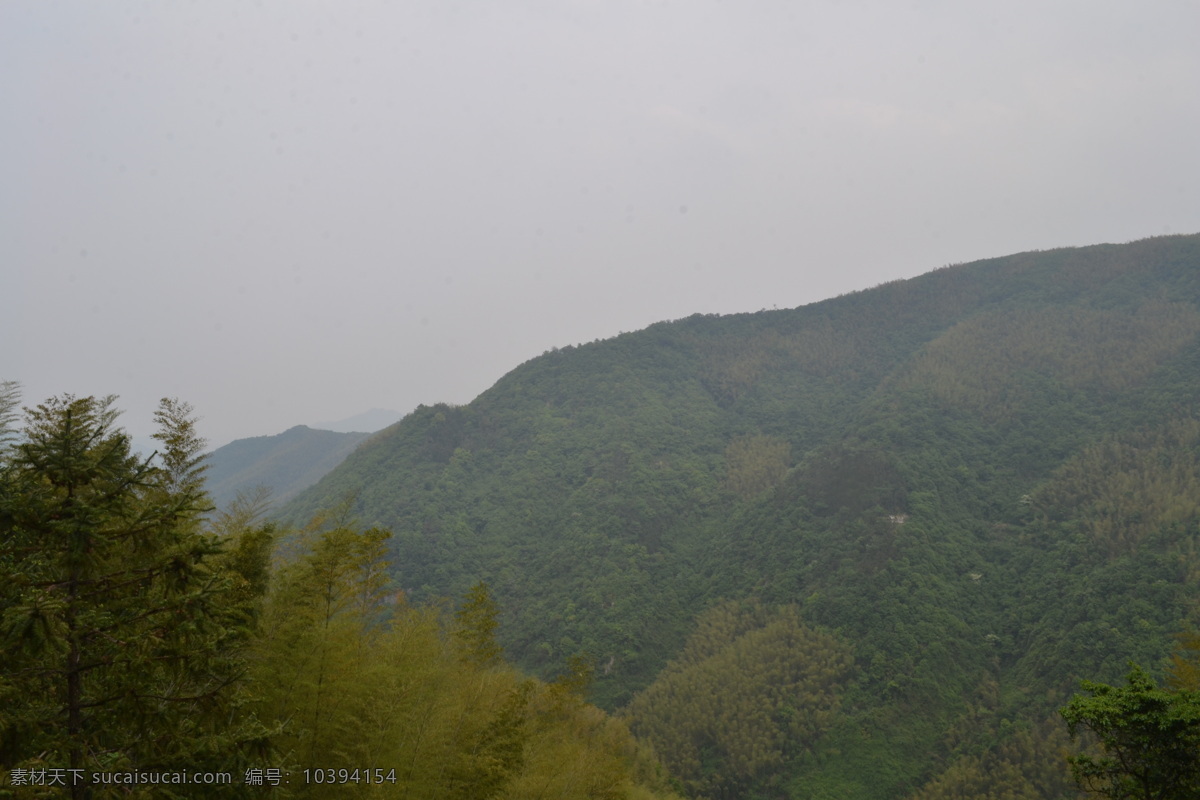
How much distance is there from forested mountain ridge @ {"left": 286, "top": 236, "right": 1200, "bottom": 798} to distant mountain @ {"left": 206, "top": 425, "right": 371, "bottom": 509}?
216ft

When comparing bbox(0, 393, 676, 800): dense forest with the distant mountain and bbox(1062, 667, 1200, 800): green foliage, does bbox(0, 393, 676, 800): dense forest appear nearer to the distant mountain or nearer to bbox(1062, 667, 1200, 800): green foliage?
bbox(1062, 667, 1200, 800): green foliage

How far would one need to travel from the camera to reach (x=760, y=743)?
4169 centimetres

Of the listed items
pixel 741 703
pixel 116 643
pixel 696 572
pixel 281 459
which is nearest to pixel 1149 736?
pixel 116 643

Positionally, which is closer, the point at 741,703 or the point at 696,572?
the point at 741,703

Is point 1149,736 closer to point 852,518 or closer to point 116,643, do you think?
point 116,643

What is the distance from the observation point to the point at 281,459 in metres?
160

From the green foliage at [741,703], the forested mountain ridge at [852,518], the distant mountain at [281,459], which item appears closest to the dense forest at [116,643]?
the forested mountain ridge at [852,518]

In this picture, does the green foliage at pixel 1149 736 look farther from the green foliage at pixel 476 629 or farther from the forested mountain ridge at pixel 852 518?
the forested mountain ridge at pixel 852 518

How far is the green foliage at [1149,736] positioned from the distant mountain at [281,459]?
454 feet

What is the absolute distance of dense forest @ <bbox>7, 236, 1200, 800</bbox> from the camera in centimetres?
628

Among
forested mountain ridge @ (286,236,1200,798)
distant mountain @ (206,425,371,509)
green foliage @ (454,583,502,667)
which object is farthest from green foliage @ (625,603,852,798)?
distant mountain @ (206,425,371,509)

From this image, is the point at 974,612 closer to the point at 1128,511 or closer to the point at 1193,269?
the point at 1128,511

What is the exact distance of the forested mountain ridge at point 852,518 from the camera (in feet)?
136

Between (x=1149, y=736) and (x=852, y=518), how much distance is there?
2082 inches
